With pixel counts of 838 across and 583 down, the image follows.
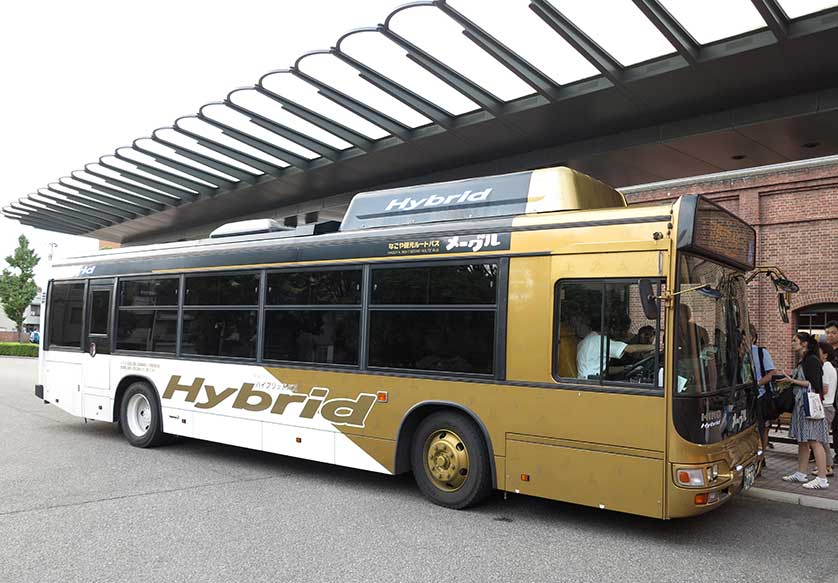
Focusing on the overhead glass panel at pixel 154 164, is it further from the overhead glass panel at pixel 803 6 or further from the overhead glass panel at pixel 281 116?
the overhead glass panel at pixel 803 6

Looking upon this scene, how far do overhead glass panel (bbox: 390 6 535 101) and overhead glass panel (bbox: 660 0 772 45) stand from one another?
247 centimetres

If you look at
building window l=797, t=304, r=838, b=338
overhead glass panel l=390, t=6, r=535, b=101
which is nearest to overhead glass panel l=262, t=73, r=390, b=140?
overhead glass panel l=390, t=6, r=535, b=101

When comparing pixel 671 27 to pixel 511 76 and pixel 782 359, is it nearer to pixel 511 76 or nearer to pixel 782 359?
pixel 511 76

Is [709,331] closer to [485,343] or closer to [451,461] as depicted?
[485,343]

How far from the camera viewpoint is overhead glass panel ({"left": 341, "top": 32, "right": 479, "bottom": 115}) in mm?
8945

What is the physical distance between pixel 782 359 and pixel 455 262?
11447mm

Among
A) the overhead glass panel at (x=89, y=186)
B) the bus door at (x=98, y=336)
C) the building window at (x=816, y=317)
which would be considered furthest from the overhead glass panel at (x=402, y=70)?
the overhead glass panel at (x=89, y=186)

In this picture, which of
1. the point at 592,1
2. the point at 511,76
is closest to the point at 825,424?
the point at 592,1

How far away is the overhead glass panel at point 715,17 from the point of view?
727cm

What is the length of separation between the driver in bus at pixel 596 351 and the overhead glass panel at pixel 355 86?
6001mm

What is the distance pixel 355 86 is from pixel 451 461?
6383 mm

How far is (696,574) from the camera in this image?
15.7ft

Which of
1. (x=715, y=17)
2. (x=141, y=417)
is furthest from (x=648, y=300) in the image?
(x=141, y=417)

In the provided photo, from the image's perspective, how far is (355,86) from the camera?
33.8 feet
